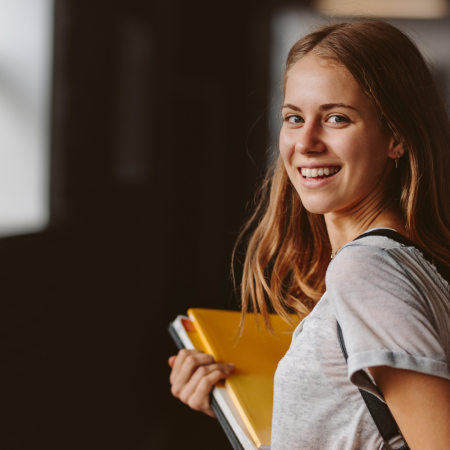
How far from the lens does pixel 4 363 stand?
3.87 feet

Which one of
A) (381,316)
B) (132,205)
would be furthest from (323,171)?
(132,205)

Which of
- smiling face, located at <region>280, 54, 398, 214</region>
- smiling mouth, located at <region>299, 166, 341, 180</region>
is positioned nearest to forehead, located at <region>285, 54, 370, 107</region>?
smiling face, located at <region>280, 54, 398, 214</region>

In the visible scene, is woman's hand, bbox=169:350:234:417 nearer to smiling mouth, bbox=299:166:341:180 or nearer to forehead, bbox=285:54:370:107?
smiling mouth, bbox=299:166:341:180

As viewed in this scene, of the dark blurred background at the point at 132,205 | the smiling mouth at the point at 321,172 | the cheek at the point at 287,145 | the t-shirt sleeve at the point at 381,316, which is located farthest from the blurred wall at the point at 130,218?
the t-shirt sleeve at the point at 381,316

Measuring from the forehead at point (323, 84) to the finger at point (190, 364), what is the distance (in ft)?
1.93

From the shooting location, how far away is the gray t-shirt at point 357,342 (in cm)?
54

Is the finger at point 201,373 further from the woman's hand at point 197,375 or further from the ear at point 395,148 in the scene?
the ear at point 395,148

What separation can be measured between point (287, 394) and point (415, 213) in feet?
1.23

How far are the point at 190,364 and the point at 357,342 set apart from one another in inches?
22.7

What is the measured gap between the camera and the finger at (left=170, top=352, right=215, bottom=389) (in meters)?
1.03

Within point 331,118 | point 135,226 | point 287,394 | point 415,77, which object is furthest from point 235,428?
point 135,226

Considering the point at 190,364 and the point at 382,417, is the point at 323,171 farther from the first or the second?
the point at 190,364

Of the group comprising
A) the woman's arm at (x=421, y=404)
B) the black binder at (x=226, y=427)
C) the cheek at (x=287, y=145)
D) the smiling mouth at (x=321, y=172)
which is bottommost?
the black binder at (x=226, y=427)

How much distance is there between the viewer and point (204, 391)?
99cm
